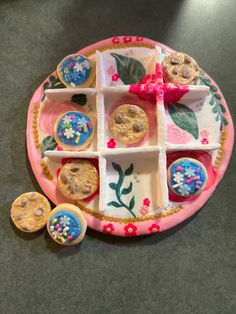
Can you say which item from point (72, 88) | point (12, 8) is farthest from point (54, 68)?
point (12, 8)

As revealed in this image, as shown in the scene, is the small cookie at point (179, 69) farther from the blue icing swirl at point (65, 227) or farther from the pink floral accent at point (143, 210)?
the blue icing swirl at point (65, 227)

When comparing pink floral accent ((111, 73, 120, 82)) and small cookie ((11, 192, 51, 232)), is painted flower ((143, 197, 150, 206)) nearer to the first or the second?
small cookie ((11, 192, 51, 232))

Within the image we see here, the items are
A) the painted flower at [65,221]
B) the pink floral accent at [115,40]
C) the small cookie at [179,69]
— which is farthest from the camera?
the pink floral accent at [115,40]

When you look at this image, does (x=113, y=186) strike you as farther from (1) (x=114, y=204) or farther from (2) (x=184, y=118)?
(2) (x=184, y=118)

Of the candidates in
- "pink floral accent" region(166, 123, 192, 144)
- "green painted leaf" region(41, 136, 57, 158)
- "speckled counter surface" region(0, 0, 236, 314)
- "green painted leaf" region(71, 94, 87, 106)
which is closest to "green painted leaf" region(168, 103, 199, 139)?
"pink floral accent" region(166, 123, 192, 144)

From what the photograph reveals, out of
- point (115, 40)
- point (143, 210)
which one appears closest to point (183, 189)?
point (143, 210)

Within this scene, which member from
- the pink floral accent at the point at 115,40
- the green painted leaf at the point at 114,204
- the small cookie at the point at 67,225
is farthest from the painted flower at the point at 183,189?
the pink floral accent at the point at 115,40
